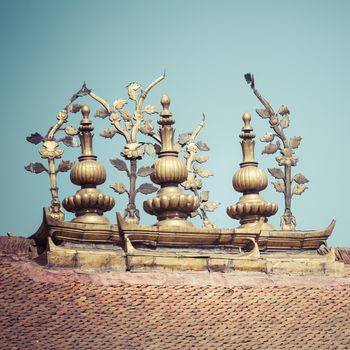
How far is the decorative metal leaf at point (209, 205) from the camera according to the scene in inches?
1438

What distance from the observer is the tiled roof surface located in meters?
26.8

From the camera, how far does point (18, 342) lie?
26.0 m

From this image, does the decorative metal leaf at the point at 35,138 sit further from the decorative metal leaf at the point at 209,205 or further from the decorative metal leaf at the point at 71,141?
the decorative metal leaf at the point at 209,205

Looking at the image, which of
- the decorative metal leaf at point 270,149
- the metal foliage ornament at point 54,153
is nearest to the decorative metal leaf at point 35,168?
the metal foliage ornament at point 54,153

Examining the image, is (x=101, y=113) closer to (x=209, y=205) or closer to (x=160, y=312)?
(x=209, y=205)

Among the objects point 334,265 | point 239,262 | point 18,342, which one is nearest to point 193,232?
point 239,262

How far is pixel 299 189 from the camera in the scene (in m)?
34.8

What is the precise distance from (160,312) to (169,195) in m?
3.82

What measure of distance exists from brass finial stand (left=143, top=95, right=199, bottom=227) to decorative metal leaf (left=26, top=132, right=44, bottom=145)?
114 inches

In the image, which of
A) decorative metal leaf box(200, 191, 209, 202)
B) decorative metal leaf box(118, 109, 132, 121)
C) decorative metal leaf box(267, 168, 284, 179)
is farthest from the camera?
decorative metal leaf box(200, 191, 209, 202)

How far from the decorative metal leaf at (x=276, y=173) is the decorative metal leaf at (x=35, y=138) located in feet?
17.4

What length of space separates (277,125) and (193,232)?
5.37 meters

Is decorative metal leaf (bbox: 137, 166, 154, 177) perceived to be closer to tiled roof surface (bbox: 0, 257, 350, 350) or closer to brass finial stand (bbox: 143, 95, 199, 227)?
brass finial stand (bbox: 143, 95, 199, 227)

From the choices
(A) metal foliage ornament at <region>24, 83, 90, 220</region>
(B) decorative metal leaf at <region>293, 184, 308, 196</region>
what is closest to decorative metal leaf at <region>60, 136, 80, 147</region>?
(A) metal foliage ornament at <region>24, 83, 90, 220</region>
